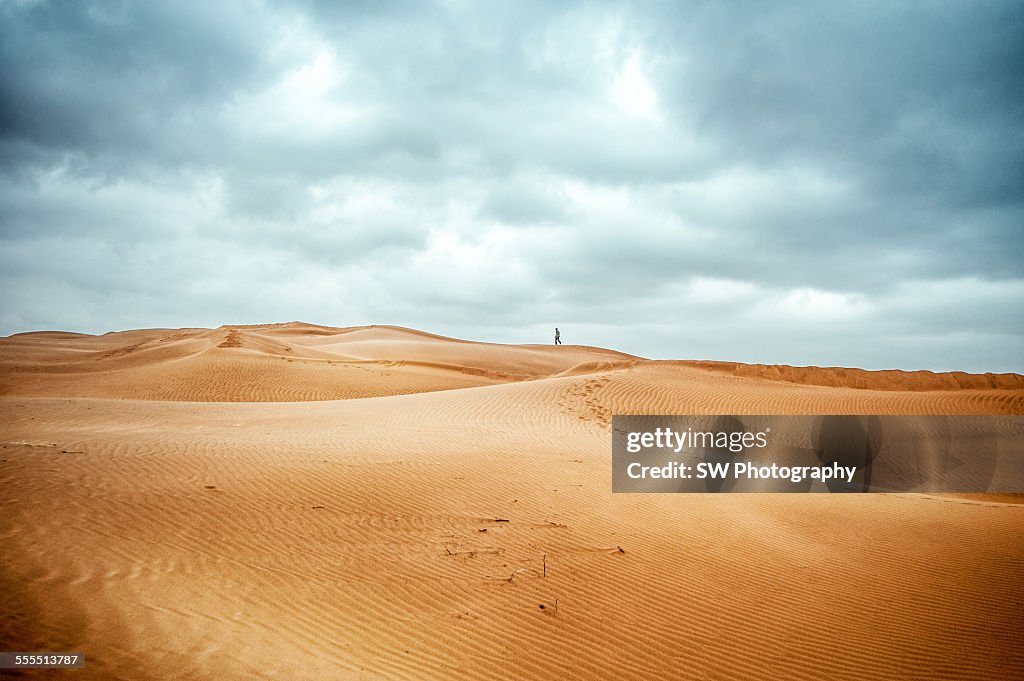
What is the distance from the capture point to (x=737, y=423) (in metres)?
16.8

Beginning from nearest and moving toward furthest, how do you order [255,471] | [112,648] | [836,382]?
[112,648]
[255,471]
[836,382]

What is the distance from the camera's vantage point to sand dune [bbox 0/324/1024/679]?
5.04m

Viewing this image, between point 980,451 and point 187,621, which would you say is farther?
point 980,451

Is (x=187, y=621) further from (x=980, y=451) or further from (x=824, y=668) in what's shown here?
(x=980, y=451)

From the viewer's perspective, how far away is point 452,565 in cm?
660

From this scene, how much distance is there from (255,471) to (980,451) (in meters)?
18.6

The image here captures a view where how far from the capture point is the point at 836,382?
23391 mm

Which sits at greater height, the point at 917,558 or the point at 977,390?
the point at 977,390

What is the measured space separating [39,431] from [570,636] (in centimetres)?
1138

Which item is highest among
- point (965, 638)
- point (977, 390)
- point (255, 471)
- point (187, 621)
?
point (977, 390)

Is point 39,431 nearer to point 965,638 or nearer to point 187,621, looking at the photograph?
Result: point 187,621

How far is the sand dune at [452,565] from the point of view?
504cm

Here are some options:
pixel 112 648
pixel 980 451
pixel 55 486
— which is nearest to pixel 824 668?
pixel 112 648

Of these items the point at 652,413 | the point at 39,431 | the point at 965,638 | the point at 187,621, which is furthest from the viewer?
the point at 652,413
